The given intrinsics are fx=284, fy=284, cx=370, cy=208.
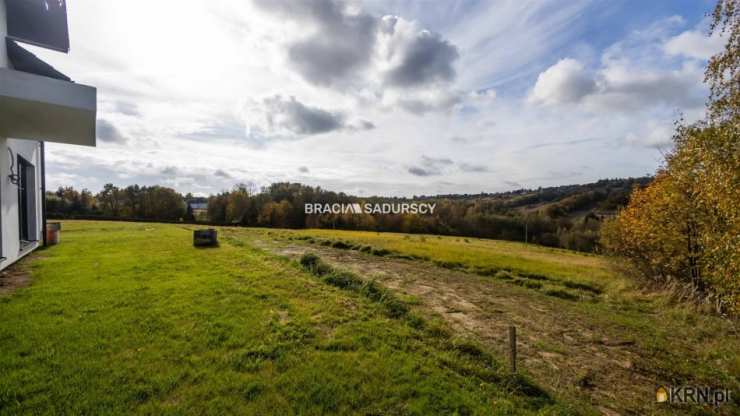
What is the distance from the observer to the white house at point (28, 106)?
6.22 metres

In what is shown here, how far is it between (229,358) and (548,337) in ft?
19.5

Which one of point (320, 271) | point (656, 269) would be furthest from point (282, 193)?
point (656, 269)

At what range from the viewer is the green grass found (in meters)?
3.26

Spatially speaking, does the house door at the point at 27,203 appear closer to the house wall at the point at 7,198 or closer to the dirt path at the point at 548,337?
the house wall at the point at 7,198

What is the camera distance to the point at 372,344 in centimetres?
487

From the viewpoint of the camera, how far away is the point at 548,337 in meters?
5.81

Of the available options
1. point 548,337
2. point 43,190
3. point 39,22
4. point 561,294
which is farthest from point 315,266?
point 43,190

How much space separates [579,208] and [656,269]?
80075 mm

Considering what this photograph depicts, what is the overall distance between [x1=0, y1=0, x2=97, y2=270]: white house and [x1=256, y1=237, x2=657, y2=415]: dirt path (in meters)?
9.70

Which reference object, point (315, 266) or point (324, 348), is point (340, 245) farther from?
point (324, 348)

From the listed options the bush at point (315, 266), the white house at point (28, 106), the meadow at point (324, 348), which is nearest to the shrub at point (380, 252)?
the bush at point (315, 266)

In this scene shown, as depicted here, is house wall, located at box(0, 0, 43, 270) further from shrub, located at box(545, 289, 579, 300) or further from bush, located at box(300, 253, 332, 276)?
shrub, located at box(545, 289, 579, 300)

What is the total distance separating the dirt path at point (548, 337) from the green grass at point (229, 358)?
78cm

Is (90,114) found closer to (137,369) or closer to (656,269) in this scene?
(137,369)
